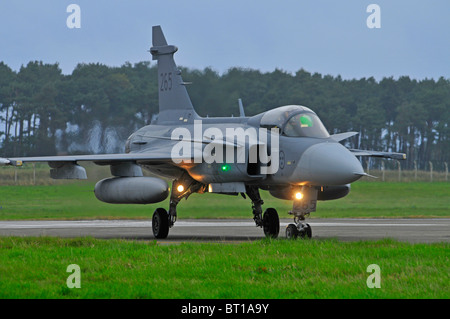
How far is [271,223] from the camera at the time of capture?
17.9m

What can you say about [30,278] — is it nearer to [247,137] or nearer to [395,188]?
[247,137]

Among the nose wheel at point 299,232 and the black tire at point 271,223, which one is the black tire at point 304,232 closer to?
the nose wheel at point 299,232

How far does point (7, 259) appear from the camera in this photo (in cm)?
1152

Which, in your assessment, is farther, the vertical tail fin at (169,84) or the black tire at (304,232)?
the vertical tail fin at (169,84)

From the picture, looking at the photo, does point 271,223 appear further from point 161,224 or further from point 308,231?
point 161,224

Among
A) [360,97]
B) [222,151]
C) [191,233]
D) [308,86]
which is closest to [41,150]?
[191,233]

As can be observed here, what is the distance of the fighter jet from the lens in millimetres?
15789

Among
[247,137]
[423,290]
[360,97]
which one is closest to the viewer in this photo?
[423,290]

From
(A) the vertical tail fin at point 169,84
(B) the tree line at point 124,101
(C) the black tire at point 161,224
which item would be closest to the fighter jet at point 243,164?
(C) the black tire at point 161,224

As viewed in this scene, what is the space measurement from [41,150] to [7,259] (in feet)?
68.9

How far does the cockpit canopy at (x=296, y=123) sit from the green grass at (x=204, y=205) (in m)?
11.6

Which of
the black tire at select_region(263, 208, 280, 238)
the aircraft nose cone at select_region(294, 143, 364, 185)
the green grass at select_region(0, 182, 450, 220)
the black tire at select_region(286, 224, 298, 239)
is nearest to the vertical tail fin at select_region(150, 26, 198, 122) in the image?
the black tire at select_region(263, 208, 280, 238)

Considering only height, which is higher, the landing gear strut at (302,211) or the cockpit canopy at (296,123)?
the cockpit canopy at (296,123)

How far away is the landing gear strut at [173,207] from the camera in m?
18.5
